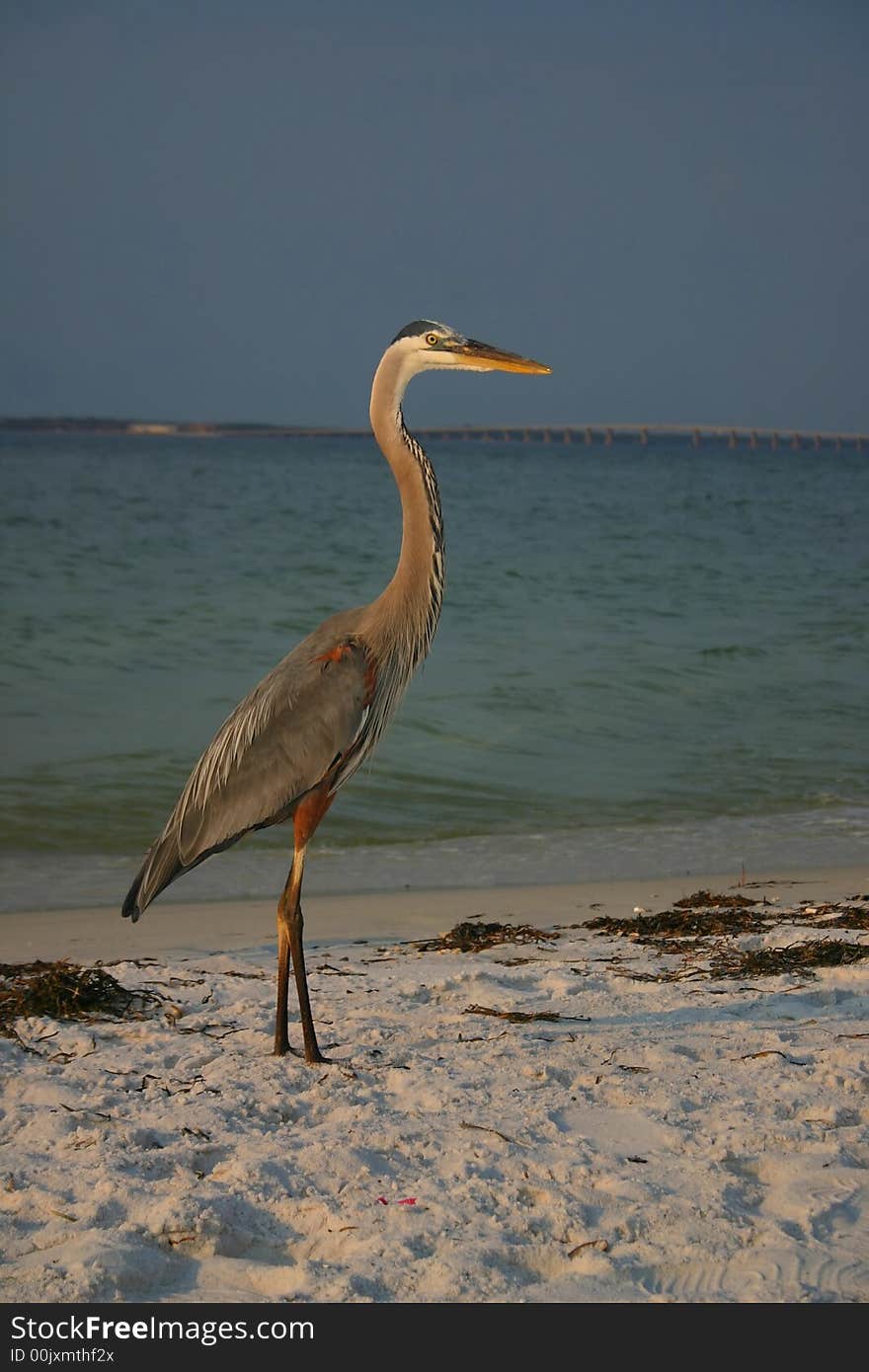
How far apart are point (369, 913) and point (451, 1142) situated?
279cm

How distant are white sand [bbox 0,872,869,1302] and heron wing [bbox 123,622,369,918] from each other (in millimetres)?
553

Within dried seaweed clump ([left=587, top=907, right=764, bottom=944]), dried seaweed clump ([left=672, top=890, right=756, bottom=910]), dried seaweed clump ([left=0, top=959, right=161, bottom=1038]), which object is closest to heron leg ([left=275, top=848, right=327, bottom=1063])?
dried seaweed clump ([left=0, top=959, right=161, bottom=1038])

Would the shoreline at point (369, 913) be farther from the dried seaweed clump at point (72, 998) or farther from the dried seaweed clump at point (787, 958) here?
the dried seaweed clump at point (787, 958)

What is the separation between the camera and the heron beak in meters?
4.54

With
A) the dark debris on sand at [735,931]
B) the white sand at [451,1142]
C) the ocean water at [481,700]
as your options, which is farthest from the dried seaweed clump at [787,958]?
the ocean water at [481,700]

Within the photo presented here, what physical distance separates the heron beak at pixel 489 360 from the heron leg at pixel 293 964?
1650 millimetres

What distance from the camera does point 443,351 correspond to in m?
4.51

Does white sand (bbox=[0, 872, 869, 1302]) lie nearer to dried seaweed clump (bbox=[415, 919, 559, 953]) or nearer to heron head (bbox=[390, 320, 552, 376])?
dried seaweed clump (bbox=[415, 919, 559, 953])

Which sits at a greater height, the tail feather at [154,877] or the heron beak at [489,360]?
the heron beak at [489,360]

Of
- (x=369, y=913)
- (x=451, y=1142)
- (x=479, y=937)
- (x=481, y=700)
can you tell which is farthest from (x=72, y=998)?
(x=481, y=700)

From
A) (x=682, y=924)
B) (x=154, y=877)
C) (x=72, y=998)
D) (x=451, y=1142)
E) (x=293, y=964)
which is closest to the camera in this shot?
(x=451, y=1142)

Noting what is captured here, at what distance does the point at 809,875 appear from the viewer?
6.79m

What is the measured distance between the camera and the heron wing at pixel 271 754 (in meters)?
4.16

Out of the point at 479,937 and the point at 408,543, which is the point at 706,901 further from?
the point at 408,543
